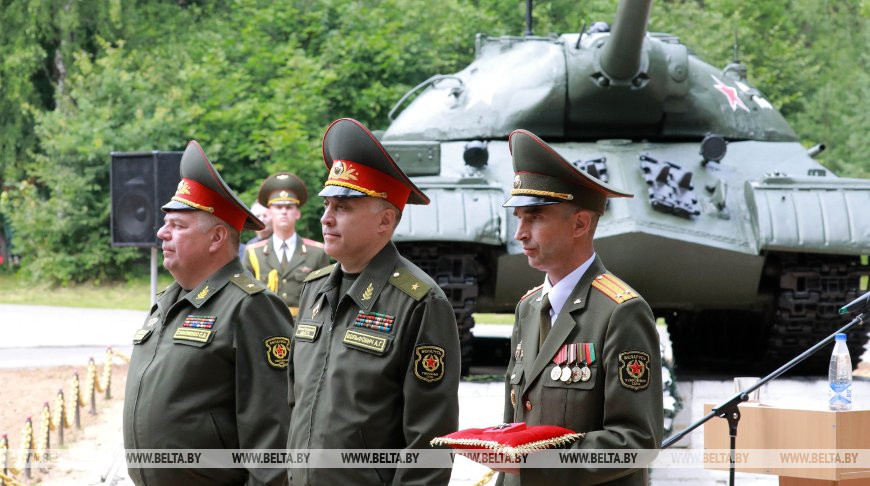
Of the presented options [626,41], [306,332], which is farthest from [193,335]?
[626,41]

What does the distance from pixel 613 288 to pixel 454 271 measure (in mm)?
6150

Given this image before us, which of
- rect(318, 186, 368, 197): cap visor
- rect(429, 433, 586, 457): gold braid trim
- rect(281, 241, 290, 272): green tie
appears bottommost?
rect(429, 433, 586, 457): gold braid trim

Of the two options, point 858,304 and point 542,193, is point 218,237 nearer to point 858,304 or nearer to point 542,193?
point 542,193

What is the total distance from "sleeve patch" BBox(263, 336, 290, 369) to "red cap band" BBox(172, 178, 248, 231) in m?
0.54

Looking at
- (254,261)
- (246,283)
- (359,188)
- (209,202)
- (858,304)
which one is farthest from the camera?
(254,261)

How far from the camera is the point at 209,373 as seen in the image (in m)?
4.78

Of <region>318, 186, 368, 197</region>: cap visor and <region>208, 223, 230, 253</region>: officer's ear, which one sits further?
<region>208, 223, 230, 253</region>: officer's ear

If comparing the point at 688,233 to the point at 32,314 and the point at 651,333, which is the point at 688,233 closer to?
the point at 651,333

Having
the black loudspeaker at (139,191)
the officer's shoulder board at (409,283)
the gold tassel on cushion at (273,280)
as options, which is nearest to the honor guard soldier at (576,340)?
the officer's shoulder board at (409,283)

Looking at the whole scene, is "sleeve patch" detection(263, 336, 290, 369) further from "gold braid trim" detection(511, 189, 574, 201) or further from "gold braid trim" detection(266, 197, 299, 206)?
"gold braid trim" detection(266, 197, 299, 206)

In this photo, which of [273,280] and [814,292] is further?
[814,292]

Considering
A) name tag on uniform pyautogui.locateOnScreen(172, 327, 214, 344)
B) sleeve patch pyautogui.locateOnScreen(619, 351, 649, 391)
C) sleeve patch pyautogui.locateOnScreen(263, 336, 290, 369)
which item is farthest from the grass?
sleeve patch pyautogui.locateOnScreen(619, 351, 649, 391)

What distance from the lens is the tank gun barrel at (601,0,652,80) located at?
392 inches

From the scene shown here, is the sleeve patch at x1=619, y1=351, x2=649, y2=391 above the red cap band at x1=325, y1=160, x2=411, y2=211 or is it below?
below
